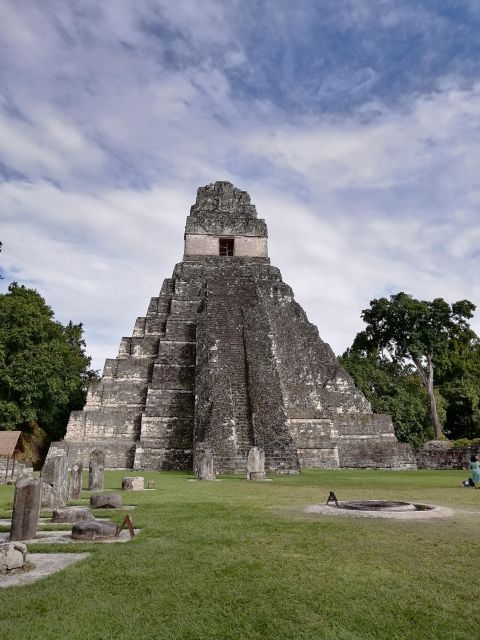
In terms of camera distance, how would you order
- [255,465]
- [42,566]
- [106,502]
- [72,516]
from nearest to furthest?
[42,566]
[72,516]
[106,502]
[255,465]

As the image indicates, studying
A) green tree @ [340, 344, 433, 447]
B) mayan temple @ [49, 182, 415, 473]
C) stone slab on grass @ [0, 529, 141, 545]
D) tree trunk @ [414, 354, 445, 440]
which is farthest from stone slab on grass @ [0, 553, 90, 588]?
tree trunk @ [414, 354, 445, 440]

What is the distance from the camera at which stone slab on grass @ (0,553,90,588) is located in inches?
146

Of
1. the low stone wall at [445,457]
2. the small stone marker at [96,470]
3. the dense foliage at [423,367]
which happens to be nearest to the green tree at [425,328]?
the dense foliage at [423,367]

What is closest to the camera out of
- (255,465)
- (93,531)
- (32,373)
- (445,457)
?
(93,531)

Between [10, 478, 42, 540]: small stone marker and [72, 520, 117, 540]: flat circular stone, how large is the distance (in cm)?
46

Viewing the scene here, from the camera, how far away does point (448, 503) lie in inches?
308

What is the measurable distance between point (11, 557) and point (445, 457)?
19186mm

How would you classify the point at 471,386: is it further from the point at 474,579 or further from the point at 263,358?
the point at 474,579

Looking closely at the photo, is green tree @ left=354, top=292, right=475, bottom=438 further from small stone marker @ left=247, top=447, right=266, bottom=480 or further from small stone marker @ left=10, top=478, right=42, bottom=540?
small stone marker @ left=10, top=478, right=42, bottom=540

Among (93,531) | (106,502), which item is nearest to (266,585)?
(93,531)

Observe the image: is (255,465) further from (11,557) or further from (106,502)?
(11,557)

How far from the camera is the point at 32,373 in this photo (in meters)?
21.8

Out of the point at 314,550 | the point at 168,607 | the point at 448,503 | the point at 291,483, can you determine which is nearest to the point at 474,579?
the point at 314,550

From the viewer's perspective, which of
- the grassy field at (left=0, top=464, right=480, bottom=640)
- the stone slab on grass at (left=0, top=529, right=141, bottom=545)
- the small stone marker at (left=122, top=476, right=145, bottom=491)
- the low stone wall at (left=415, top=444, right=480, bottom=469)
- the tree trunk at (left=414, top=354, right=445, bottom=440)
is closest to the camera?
the grassy field at (left=0, top=464, right=480, bottom=640)
